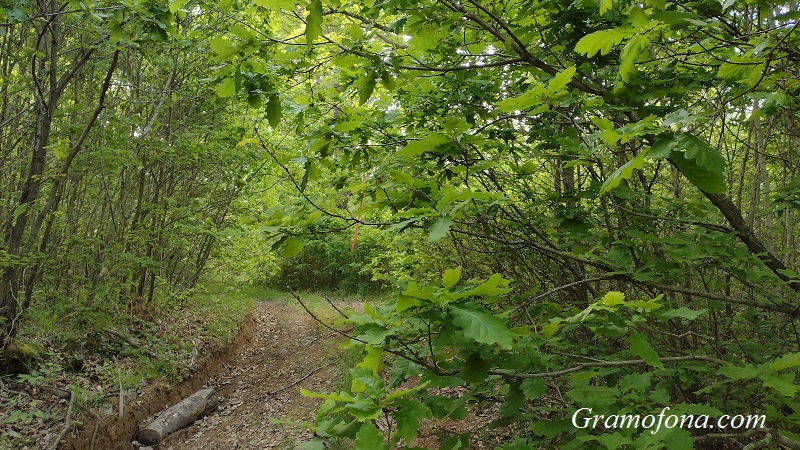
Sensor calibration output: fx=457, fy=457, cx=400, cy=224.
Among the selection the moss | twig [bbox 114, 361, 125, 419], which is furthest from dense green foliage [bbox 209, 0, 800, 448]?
the moss

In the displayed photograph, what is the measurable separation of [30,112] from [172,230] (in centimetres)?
262

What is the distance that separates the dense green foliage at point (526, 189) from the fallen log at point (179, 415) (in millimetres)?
2106

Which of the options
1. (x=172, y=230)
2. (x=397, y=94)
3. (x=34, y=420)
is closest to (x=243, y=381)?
(x=172, y=230)

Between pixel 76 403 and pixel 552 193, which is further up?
pixel 552 193

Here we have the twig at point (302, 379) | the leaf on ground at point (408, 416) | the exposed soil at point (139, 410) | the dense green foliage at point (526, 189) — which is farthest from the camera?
the twig at point (302, 379)

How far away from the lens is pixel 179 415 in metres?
6.11

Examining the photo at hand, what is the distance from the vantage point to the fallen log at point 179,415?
18.3ft

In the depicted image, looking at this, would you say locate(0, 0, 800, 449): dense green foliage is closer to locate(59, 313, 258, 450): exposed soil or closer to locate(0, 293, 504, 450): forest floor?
locate(0, 293, 504, 450): forest floor

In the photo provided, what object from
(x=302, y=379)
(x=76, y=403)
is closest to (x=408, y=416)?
(x=76, y=403)

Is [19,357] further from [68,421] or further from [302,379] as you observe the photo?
[302,379]

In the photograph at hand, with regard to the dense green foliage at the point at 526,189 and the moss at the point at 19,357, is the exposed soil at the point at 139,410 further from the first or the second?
the dense green foliage at the point at 526,189

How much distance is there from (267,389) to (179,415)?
5.66ft

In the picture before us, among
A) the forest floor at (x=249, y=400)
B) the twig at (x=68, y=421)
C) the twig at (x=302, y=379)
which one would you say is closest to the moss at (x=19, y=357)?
the forest floor at (x=249, y=400)

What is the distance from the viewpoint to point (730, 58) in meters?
1.98
